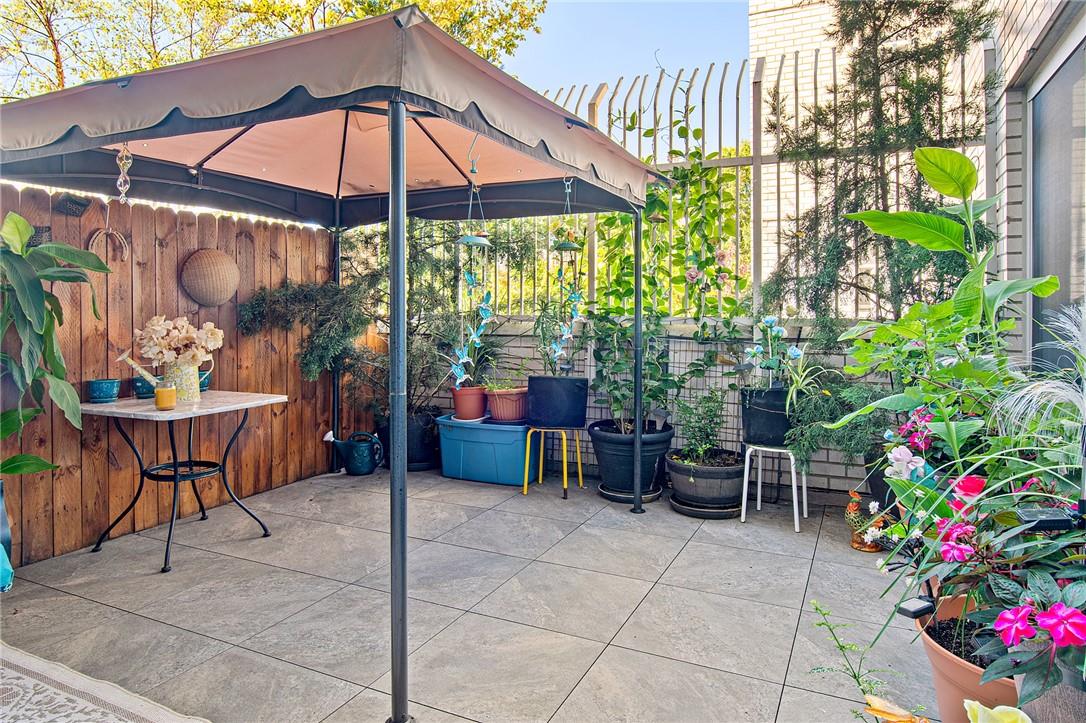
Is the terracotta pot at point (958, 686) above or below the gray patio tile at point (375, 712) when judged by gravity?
above

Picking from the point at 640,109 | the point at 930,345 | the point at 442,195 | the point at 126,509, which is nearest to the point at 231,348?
the point at 126,509

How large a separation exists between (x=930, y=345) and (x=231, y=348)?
3.77 metres

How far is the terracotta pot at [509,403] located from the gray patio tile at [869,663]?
8.12ft

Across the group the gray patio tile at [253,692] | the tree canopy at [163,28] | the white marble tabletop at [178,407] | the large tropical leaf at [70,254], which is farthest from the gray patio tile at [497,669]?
the tree canopy at [163,28]

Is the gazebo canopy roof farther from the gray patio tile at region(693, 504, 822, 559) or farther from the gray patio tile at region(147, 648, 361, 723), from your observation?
the gray patio tile at region(693, 504, 822, 559)

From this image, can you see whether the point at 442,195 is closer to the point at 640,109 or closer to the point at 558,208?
the point at 558,208

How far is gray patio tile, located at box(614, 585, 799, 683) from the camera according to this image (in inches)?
84.5

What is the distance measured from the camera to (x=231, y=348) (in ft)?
13.2

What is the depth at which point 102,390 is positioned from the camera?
3.15 meters

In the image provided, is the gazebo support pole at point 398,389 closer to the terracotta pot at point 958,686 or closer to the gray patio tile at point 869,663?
the gray patio tile at point 869,663

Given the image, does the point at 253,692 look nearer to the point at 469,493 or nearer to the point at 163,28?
the point at 469,493

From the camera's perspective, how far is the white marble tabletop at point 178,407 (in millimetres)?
2906

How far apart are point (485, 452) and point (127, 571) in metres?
2.23

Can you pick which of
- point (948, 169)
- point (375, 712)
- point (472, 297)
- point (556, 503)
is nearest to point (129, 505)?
point (375, 712)
